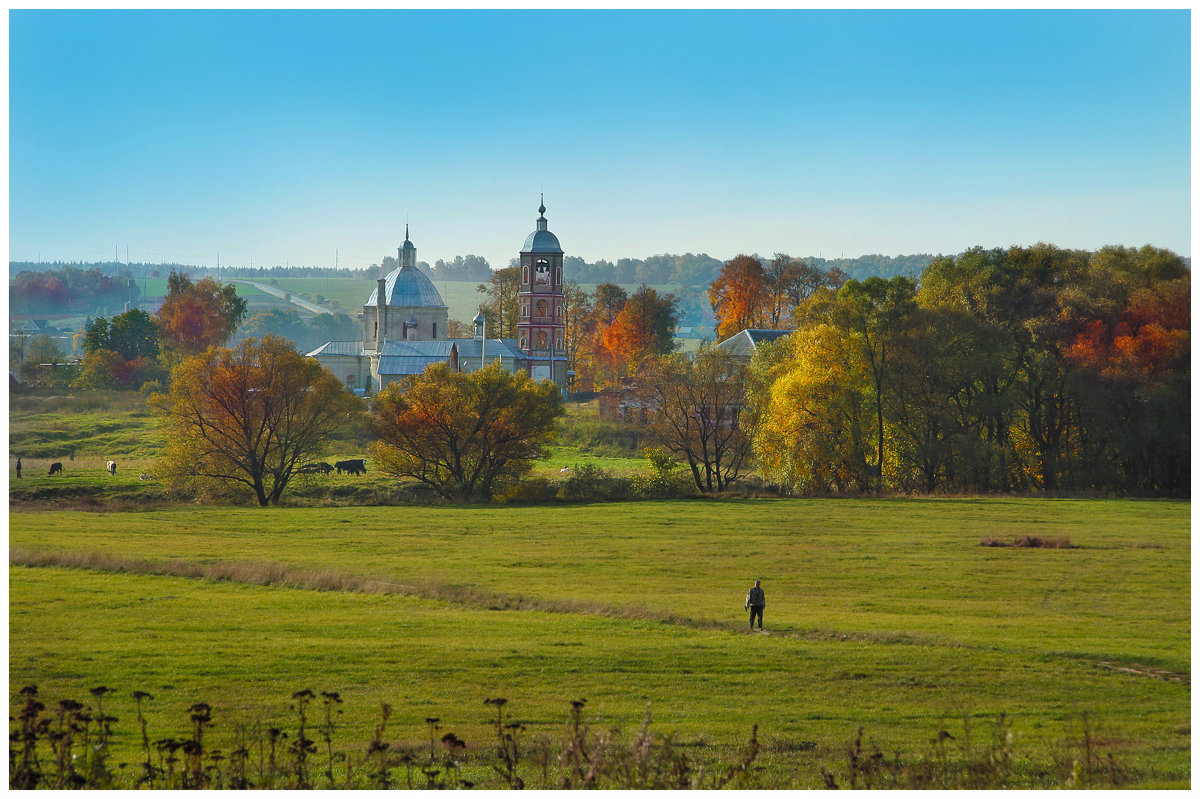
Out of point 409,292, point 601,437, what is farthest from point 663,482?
point 409,292

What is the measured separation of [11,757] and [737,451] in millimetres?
44893

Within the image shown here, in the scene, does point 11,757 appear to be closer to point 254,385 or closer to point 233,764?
point 233,764

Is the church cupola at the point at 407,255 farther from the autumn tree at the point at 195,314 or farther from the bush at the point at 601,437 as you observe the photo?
the bush at the point at 601,437

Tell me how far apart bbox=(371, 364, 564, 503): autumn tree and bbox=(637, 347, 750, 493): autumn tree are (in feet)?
19.6

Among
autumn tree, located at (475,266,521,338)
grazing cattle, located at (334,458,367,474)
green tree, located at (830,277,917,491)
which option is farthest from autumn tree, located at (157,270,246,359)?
green tree, located at (830,277,917,491)

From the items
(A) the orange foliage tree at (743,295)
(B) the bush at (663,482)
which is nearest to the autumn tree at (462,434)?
(B) the bush at (663,482)

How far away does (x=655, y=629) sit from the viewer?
22.1m

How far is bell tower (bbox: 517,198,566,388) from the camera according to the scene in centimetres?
9912

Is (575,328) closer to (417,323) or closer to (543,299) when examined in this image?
(543,299)

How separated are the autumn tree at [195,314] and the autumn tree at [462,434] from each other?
47850 millimetres

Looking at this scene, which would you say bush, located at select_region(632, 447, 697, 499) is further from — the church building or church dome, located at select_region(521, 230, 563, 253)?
church dome, located at select_region(521, 230, 563, 253)

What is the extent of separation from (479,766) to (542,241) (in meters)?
88.3

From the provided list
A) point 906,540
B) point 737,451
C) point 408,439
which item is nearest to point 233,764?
point 906,540

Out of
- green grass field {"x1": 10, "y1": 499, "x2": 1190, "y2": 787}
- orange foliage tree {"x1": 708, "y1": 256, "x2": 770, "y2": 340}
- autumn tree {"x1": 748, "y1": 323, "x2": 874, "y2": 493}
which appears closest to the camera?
green grass field {"x1": 10, "y1": 499, "x2": 1190, "y2": 787}
